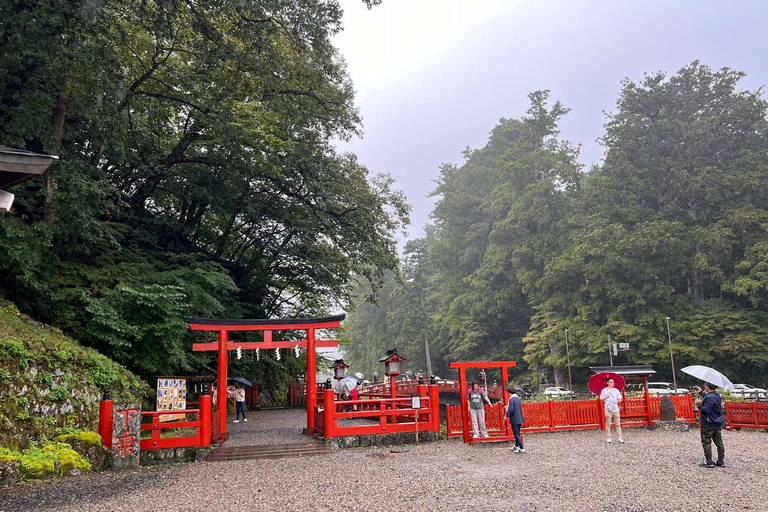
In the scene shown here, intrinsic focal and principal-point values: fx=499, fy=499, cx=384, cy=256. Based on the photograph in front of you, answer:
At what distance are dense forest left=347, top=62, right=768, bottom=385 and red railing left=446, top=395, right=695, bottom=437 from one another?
1122cm

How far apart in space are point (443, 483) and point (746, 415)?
11862 millimetres

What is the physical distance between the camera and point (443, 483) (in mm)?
8523

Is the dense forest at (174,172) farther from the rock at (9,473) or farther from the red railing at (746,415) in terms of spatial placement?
the red railing at (746,415)

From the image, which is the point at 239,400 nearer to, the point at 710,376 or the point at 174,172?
the point at 174,172

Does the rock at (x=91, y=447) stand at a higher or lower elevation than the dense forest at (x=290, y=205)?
lower

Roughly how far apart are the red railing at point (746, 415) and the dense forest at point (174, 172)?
525 inches

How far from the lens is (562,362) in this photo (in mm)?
39812

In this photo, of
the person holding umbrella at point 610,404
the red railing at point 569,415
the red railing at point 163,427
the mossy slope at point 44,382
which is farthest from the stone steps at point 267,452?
the person holding umbrella at point 610,404

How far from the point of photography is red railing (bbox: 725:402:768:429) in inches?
575

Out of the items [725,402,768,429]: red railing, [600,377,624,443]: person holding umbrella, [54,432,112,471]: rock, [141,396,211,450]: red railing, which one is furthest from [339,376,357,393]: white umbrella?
[725,402,768,429]: red railing

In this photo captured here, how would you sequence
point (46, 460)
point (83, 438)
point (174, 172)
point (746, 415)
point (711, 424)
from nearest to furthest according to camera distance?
point (46, 460), point (711, 424), point (83, 438), point (746, 415), point (174, 172)

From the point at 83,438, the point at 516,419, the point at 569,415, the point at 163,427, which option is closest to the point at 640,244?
the point at 569,415

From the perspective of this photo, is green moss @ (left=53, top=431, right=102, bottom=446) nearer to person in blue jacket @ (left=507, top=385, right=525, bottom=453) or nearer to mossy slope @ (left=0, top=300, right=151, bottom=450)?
mossy slope @ (left=0, top=300, right=151, bottom=450)

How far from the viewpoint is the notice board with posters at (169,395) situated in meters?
13.5
